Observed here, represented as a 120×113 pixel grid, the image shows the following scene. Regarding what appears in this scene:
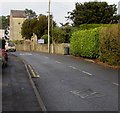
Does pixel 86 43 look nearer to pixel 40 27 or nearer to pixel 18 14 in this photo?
pixel 40 27

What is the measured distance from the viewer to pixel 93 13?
168ft

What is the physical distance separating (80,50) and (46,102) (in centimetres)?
2244

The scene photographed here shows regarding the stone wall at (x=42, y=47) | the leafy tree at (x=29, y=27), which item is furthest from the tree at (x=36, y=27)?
the stone wall at (x=42, y=47)

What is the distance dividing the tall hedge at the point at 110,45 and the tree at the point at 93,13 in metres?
28.6

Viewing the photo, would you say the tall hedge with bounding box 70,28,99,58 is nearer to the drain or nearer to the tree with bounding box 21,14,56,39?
the drain

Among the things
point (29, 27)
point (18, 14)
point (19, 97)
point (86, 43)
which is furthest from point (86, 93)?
point (18, 14)

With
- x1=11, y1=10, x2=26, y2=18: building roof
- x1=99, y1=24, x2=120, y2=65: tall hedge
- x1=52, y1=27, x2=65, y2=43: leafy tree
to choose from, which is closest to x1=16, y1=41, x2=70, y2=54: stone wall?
x1=52, y1=27, x2=65, y2=43: leafy tree

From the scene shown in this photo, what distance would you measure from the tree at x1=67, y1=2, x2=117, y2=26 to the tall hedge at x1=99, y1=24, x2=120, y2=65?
2862cm

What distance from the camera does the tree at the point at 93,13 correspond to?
51216 millimetres

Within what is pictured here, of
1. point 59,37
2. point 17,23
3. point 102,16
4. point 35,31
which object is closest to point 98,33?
point 59,37

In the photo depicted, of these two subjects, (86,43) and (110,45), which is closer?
(110,45)

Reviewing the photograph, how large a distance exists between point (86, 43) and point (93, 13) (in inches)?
981

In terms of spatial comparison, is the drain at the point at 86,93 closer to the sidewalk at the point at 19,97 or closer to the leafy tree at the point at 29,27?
the sidewalk at the point at 19,97

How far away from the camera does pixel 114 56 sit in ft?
65.9
